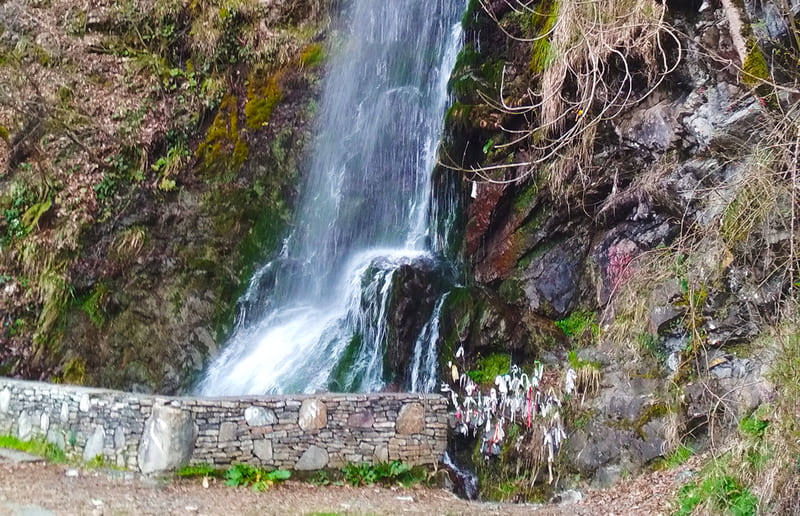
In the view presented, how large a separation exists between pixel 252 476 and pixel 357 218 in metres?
5.89

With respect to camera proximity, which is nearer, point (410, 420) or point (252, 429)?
point (252, 429)

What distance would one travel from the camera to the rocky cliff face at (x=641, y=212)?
498 cm

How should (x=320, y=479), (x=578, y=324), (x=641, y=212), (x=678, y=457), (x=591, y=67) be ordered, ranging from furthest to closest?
1. (x=591, y=67)
2. (x=578, y=324)
3. (x=641, y=212)
4. (x=320, y=479)
5. (x=678, y=457)

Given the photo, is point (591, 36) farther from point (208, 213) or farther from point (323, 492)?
point (208, 213)

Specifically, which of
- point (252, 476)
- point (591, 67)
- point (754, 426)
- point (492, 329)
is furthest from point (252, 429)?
point (591, 67)

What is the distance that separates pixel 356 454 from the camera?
20.0 feet

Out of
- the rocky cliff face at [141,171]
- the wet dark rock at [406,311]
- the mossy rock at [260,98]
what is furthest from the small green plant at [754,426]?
the mossy rock at [260,98]

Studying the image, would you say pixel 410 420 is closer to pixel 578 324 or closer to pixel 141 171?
pixel 578 324

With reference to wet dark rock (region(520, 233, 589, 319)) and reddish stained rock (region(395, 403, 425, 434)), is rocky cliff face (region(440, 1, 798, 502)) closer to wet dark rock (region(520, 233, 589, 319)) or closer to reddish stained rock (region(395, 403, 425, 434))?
wet dark rock (region(520, 233, 589, 319))

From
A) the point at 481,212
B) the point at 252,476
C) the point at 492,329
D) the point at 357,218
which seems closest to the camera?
the point at 252,476

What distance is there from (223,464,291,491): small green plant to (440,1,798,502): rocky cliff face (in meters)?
2.91

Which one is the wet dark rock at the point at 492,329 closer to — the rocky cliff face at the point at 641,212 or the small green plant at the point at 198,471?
the rocky cliff face at the point at 641,212

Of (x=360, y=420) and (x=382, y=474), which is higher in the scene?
(x=360, y=420)

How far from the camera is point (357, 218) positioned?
1093cm
